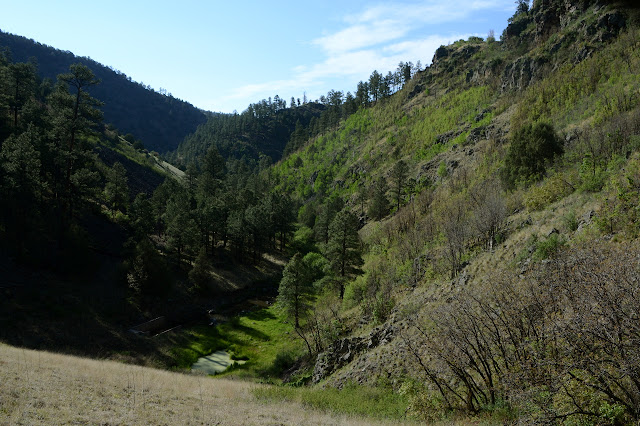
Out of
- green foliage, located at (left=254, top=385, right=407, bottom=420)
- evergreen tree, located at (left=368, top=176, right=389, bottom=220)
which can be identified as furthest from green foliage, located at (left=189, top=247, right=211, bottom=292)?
evergreen tree, located at (left=368, top=176, right=389, bottom=220)

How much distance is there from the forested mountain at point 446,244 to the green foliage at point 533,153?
0.18m

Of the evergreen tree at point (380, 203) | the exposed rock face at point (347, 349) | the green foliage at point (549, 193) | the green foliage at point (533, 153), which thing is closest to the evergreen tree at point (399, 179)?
the evergreen tree at point (380, 203)

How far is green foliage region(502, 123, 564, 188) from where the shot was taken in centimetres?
3366

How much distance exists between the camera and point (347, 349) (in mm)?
24297

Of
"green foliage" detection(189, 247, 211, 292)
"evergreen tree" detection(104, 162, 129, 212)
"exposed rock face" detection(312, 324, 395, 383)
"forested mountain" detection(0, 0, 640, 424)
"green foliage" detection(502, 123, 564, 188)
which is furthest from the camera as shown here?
"evergreen tree" detection(104, 162, 129, 212)

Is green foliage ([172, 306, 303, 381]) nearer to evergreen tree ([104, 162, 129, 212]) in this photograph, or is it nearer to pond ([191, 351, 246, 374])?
pond ([191, 351, 246, 374])

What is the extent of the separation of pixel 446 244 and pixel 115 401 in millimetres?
26409

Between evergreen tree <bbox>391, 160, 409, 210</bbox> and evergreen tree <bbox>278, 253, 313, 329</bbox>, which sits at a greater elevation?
evergreen tree <bbox>391, 160, 409, 210</bbox>

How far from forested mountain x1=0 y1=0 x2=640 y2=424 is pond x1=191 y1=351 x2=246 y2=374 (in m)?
0.95

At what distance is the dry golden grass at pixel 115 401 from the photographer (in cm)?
1036

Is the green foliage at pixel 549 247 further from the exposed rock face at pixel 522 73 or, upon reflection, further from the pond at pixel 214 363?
the exposed rock face at pixel 522 73

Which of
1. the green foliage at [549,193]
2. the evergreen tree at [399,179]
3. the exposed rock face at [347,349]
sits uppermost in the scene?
the evergreen tree at [399,179]

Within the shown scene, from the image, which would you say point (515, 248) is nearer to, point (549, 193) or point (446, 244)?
point (549, 193)

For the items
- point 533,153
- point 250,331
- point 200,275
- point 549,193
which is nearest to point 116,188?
point 200,275
